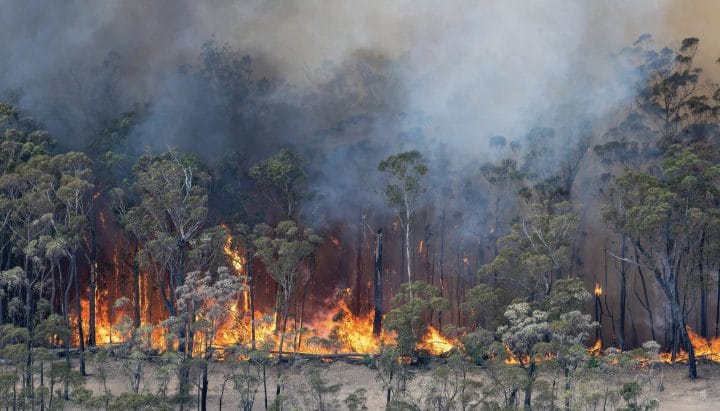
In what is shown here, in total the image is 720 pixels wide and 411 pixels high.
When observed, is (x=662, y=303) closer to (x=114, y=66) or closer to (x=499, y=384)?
(x=499, y=384)

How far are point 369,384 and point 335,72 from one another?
103ft

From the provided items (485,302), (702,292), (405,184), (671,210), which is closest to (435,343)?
(405,184)

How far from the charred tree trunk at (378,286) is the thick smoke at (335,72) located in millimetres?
4713

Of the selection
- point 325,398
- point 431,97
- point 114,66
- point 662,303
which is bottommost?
point 325,398

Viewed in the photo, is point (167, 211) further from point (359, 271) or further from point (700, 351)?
point (700, 351)

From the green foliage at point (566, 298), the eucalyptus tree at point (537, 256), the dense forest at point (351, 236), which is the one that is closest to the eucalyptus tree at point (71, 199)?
the dense forest at point (351, 236)

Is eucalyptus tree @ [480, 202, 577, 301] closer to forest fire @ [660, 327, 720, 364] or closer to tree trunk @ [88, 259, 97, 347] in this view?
forest fire @ [660, 327, 720, 364]

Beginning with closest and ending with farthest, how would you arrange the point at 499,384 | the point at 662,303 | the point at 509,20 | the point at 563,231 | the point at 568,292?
1. the point at 499,384
2. the point at 568,292
3. the point at 563,231
4. the point at 662,303
5. the point at 509,20

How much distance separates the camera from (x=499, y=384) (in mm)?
38562

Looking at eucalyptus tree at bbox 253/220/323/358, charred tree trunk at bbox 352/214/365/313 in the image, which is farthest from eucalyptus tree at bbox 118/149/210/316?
charred tree trunk at bbox 352/214/365/313

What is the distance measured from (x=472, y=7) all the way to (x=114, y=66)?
106 ft

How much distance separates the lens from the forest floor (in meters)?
44.4

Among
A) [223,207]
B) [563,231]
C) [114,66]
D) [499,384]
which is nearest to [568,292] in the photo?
[563,231]

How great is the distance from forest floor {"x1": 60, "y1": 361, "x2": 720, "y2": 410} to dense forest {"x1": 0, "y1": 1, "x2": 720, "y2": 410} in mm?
596
